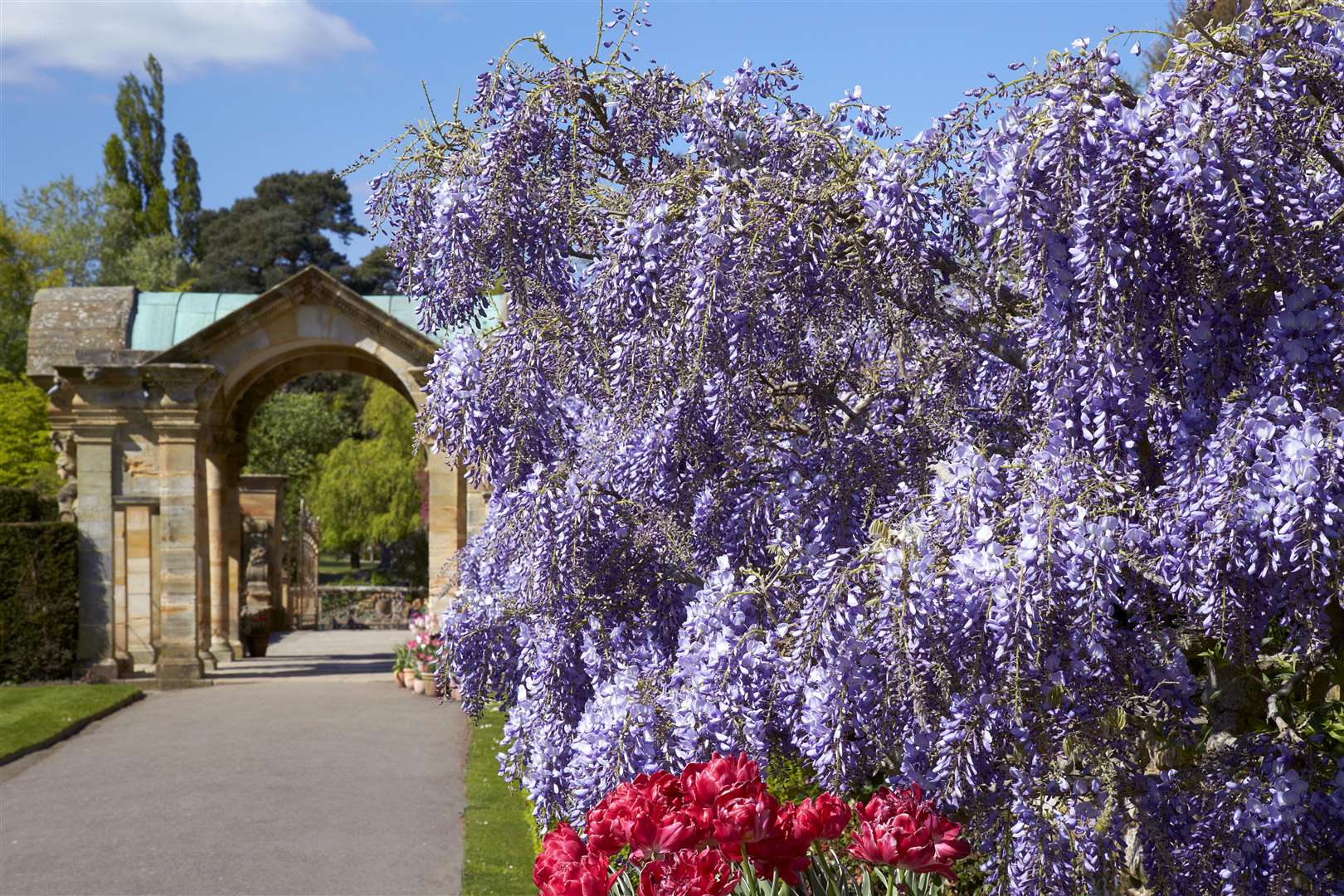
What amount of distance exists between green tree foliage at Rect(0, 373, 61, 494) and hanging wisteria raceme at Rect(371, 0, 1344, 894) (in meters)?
30.6

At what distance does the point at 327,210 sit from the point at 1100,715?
6176 cm

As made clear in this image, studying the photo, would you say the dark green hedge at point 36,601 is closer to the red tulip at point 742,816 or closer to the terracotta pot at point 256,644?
the terracotta pot at point 256,644

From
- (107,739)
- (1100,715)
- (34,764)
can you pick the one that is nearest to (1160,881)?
(1100,715)

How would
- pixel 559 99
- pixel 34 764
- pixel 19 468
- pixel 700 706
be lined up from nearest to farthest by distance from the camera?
pixel 700 706 < pixel 559 99 < pixel 34 764 < pixel 19 468

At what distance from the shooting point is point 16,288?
130ft

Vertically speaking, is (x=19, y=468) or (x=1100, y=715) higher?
(x=19, y=468)

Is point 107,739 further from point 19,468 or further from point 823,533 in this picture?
point 19,468

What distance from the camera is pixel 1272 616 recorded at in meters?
3.86

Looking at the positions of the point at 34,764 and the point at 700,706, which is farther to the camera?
the point at 34,764

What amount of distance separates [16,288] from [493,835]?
35.5 m

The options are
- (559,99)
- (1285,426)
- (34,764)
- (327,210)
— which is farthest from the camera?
(327,210)

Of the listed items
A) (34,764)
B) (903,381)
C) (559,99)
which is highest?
→ (559,99)

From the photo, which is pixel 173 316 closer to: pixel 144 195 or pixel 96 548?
pixel 96 548

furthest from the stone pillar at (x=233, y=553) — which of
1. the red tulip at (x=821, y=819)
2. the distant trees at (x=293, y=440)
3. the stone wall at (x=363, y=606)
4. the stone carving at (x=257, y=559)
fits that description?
the distant trees at (x=293, y=440)
